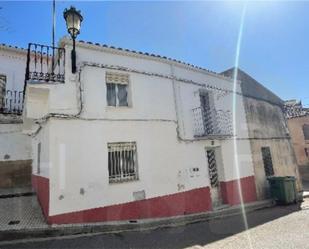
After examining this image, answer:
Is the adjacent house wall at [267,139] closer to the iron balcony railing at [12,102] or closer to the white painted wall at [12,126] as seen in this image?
the white painted wall at [12,126]

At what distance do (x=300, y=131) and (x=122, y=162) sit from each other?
22.5 meters

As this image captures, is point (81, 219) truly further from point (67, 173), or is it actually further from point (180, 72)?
point (180, 72)

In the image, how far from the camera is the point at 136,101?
9.58 meters

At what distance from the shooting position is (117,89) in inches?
374

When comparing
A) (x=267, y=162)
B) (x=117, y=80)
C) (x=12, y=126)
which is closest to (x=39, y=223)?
(x=117, y=80)

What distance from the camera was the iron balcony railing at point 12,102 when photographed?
38.2 ft

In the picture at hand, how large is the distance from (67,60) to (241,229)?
7543mm

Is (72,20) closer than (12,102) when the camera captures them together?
Yes

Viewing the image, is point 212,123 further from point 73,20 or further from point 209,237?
point 73,20

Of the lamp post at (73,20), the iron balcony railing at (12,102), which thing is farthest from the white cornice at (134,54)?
the iron balcony railing at (12,102)

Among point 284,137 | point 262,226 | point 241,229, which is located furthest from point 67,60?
point 284,137

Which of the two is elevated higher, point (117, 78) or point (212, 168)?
point (117, 78)

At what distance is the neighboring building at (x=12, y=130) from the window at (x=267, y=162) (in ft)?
39.0

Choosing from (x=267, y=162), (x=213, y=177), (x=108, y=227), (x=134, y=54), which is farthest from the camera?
(x=267, y=162)
